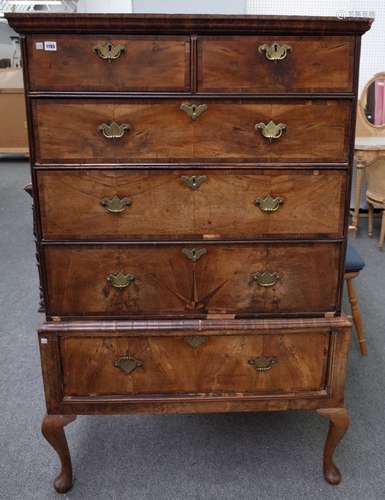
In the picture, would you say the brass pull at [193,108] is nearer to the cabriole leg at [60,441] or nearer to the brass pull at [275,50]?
the brass pull at [275,50]

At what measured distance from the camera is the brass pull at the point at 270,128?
1.51 meters

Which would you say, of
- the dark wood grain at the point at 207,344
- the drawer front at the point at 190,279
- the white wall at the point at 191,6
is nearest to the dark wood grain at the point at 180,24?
the drawer front at the point at 190,279

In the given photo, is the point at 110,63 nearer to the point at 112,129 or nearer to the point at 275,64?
the point at 112,129

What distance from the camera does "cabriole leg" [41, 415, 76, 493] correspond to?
174 centimetres

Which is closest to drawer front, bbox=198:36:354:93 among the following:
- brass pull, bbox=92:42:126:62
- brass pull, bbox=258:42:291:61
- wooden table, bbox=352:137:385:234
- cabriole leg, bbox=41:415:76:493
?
brass pull, bbox=258:42:291:61

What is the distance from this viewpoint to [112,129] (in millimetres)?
1503

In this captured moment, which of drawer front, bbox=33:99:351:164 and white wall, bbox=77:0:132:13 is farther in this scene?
white wall, bbox=77:0:132:13

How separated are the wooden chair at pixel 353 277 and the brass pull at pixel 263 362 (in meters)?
0.78

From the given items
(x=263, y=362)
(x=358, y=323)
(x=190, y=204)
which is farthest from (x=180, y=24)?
(x=358, y=323)

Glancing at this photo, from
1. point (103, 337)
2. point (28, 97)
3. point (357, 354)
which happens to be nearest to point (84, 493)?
point (103, 337)

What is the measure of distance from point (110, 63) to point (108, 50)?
33 mm

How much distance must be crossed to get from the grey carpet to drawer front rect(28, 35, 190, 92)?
1293 millimetres

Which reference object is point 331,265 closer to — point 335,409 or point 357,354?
point 335,409

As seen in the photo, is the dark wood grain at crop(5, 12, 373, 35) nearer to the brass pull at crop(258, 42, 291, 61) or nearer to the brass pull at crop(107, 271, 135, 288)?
the brass pull at crop(258, 42, 291, 61)
